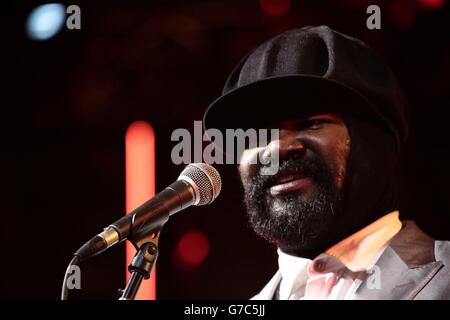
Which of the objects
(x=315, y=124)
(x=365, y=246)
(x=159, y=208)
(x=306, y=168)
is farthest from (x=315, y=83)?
(x=159, y=208)

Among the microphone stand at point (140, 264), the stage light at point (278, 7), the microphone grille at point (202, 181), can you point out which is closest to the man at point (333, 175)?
the microphone grille at point (202, 181)

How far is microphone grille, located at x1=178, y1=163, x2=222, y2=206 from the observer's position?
148cm

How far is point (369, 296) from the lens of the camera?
158 centimetres

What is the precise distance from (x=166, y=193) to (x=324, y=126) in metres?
0.47

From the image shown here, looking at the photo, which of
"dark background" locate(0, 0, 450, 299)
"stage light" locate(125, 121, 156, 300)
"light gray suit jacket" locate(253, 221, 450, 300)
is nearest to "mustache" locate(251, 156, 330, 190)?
"light gray suit jacket" locate(253, 221, 450, 300)

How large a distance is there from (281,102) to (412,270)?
0.54 meters

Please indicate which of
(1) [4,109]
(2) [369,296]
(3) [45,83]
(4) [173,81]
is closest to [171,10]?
(4) [173,81]

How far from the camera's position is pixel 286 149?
5.47ft

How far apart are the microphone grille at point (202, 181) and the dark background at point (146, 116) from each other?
0.69 meters

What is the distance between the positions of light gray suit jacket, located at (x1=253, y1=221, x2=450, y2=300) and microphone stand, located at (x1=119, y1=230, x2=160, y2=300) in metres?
0.53

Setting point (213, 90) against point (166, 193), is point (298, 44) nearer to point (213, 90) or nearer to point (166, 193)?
point (166, 193)

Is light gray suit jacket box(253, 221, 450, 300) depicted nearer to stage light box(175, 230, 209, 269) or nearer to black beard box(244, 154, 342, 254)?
black beard box(244, 154, 342, 254)

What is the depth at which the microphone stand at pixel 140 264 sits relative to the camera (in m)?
1.34

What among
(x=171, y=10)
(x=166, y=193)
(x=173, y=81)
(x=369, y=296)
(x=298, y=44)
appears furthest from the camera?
(x=173, y=81)
